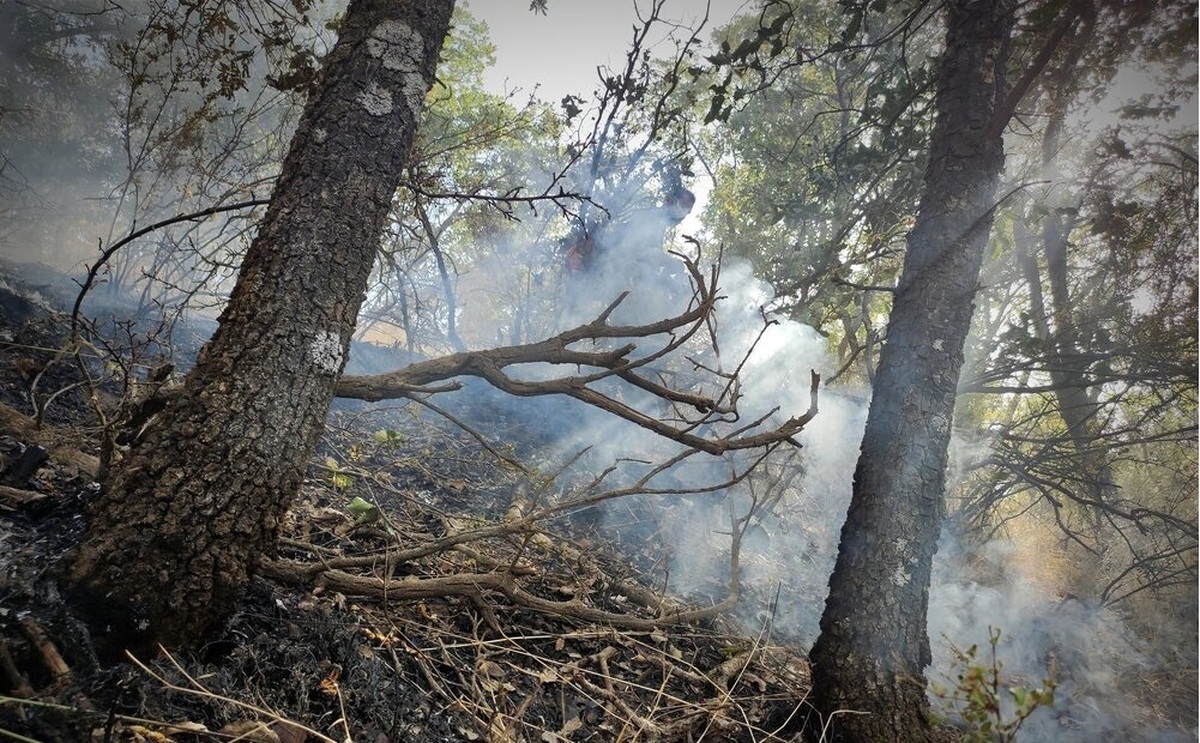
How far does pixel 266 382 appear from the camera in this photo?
4.82 feet

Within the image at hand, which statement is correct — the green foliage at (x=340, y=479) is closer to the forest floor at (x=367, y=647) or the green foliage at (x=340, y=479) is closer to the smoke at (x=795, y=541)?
the forest floor at (x=367, y=647)

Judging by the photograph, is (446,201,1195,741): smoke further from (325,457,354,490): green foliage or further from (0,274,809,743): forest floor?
(325,457,354,490): green foliage

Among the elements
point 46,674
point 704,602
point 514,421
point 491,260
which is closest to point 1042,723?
point 704,602

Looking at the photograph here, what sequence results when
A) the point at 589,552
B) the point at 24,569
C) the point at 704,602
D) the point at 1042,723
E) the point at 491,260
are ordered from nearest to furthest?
the point at 24,569 → the point at 589,552 → the point at 704,602 → the point at 1042,723 → the point at 491,260

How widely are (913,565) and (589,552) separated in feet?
7.34

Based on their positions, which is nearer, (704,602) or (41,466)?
(41,466)

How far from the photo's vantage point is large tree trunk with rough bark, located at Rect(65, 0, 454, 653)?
1286mm

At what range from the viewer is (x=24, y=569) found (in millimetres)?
1287

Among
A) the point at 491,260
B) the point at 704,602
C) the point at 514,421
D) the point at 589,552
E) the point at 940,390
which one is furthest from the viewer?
the point at 491,260

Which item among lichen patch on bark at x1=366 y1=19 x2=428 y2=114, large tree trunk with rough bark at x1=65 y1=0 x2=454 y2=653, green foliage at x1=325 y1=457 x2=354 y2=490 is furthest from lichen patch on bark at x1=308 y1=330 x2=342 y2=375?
green foliage at x1=325 y1=457 x2=354 y2=490

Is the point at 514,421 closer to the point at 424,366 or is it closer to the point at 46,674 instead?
the point at 424,366

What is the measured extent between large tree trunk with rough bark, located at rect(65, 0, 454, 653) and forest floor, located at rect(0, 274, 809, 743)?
0.39ft

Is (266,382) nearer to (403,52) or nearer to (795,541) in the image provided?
(403,52)

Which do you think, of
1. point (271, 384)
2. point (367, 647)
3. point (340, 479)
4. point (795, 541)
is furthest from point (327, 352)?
point (795, 541)
